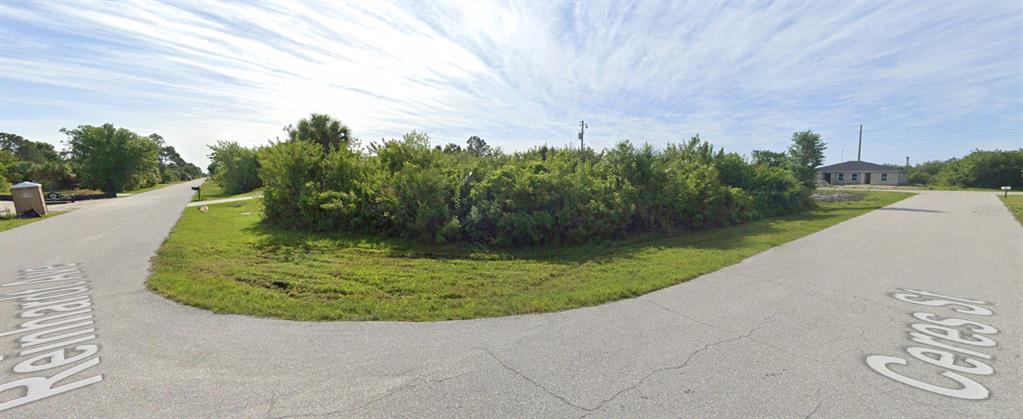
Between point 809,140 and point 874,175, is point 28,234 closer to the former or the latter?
point 809,140

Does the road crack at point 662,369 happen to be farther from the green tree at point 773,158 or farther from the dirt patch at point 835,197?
the dirt patch at point 835,197

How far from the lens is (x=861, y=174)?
55.4m

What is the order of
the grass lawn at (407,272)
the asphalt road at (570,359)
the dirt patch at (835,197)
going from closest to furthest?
1. the asphalt road at (570,359)
2. the grass lawn at (407,272)
3. the dirt patch at (835,197)

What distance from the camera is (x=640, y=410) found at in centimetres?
251

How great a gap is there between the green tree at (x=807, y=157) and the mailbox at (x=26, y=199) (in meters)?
36.3

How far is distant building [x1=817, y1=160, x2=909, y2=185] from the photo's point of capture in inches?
2127

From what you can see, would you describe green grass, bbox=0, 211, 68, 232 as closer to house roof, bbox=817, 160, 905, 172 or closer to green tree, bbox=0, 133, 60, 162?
green tree, bbox=0, 133, 60, 162

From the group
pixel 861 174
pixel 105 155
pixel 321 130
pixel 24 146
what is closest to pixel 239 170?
pixel 321 130

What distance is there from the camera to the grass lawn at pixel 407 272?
4684 millimetres

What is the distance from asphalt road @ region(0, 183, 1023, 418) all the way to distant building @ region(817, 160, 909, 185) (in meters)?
66.1

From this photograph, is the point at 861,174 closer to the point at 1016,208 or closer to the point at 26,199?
the point at 1016,208

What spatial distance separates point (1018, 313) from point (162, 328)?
32.9 ft

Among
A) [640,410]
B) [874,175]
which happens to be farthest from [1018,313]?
[874,175]

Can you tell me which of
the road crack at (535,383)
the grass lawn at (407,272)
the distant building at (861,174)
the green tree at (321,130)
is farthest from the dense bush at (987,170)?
the green tree at (321,130)
